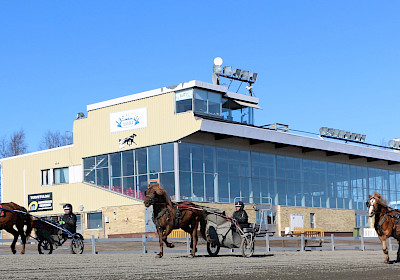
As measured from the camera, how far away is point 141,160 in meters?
52.7

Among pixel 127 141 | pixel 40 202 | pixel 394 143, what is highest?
pixel 394 143

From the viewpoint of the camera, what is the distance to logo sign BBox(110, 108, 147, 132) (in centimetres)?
5284

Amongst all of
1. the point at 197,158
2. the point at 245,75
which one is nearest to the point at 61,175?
the point at 197,158

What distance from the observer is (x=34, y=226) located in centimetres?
2448

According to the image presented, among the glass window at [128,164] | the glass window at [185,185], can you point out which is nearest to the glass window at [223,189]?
the glass window at [185,185]

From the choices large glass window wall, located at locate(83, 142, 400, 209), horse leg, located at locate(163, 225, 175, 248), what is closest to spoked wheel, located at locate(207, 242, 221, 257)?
horse leg, located at locate(163, 225, 175, 248)

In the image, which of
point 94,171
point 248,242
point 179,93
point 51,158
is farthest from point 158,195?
point 51,158

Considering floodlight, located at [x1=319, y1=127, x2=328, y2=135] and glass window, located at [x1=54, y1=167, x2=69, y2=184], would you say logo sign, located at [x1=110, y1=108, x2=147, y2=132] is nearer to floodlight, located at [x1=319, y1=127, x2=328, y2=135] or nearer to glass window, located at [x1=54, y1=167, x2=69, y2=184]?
glass window, located at [x1=54, y1=167, x2=69, y2=184]

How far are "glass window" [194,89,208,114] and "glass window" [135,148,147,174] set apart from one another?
18.3 ft

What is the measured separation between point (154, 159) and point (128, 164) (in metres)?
2.90

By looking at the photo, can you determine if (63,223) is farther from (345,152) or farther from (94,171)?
(345,152)

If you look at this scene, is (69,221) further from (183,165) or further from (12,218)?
(183,165)

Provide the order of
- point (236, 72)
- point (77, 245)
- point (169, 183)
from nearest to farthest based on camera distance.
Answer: point (77, 245), point (169, 183), point (236, 72)

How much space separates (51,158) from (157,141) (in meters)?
14.3
